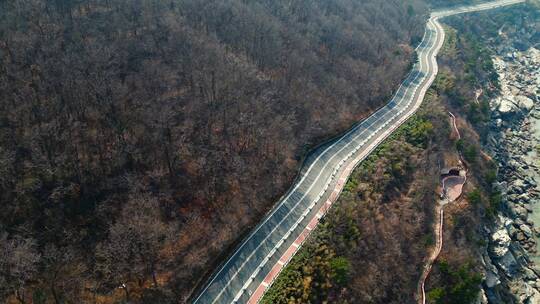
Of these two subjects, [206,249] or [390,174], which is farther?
[390,174]

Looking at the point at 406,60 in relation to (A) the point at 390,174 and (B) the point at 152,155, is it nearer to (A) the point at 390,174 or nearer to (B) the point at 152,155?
(A) the point at 390,174

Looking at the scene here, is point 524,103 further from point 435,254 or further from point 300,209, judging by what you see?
point 300,209

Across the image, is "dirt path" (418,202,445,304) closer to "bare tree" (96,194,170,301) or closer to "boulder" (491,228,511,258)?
"boulder" (491,228,511,258)

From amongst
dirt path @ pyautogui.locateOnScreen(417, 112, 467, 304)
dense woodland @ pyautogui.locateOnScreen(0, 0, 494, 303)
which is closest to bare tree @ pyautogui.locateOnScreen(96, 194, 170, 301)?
dense woodland @ pyautogui.locateOnScreen(0, 0, 494, 303)

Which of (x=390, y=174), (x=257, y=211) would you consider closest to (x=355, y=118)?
(x=390, y=174)

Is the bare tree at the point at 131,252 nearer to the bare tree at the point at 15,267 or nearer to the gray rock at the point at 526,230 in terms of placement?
the bare tree at the point at 15,267

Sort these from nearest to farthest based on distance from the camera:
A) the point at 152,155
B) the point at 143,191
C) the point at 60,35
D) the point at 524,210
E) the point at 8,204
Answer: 1. the point at 8,204
2. the point at 143,191
3. the point at 152,155
4. the point at 60,35
5. the point at 524,210

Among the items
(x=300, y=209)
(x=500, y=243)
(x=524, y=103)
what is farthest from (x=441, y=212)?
(x=524, y=103)
